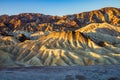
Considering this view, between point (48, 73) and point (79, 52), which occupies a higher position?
point (48, 73)

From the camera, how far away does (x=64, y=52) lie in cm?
10438

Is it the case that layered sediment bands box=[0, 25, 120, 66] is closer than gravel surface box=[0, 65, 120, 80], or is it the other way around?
gravel surface box=[0, 65, 120, 80]

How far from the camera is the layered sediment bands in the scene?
9719 cm

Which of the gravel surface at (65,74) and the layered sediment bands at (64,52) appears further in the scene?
the layered sediment bands at (64,52)

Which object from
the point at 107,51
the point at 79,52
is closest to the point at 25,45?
the point at 79,52

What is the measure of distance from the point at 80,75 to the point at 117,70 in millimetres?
980

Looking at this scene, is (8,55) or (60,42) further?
(60,42)

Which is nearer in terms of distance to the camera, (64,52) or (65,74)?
(65,74)

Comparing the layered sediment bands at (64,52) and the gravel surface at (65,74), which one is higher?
the gravel surface at (65,74)

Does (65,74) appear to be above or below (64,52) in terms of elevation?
above

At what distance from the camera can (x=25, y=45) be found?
11888cm

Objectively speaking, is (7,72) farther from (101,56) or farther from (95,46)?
(95,46)

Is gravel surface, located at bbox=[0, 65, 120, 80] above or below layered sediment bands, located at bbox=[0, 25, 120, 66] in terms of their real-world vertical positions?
above

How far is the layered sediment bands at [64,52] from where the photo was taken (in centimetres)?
9719
